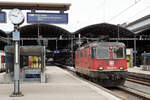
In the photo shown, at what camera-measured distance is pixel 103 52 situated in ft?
53.9

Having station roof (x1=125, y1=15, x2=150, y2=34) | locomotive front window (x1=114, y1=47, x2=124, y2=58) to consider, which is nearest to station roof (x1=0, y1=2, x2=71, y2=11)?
locomotive front window (x1=114, y1=47, x2=124, y2=58)

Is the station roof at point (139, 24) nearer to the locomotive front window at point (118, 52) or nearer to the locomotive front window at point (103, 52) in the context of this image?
the locomotive front window at point (118, 52)

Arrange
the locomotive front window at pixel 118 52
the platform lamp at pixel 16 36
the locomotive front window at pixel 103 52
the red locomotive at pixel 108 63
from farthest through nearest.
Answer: the locomotive front window at pixel 118 52 → the locomotive front window at pixel 103 52 → the red locomotive at pixel 108 63 → the platform lamp at pixel 16 36

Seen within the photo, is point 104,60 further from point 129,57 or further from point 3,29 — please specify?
point 3,29

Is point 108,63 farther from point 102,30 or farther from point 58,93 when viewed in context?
point 102,30

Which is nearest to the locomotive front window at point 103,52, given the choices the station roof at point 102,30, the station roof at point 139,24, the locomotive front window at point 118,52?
the locomotive front window at point 118,52

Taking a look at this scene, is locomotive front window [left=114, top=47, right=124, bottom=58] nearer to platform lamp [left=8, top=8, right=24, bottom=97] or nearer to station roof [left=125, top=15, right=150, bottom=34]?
platform lamp [left=8, top=8, right=24, bottom=97]

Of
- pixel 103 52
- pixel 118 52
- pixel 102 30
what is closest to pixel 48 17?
pixel 103 52

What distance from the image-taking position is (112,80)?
52.7ft

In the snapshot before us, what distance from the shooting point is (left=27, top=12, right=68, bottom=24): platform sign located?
20156mm

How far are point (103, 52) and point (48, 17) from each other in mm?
6123

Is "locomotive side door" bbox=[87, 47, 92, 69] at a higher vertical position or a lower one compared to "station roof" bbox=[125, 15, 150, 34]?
lower

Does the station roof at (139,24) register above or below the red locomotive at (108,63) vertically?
above

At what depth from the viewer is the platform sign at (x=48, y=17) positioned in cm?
2016
